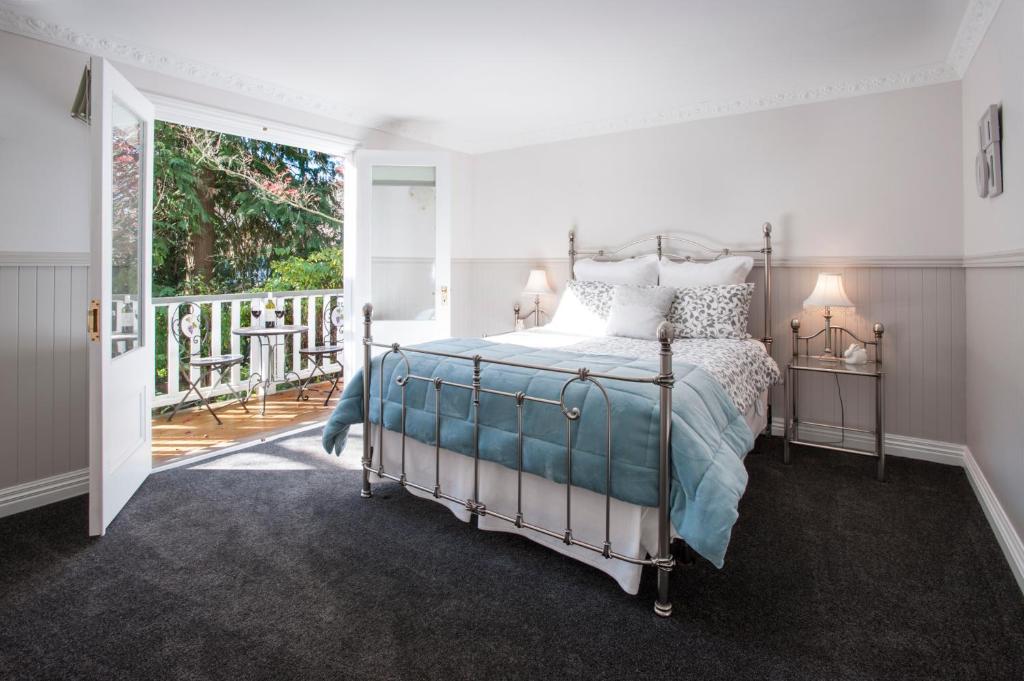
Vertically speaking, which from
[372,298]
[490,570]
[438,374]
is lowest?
[490,570]

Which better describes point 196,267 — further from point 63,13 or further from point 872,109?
point 872,109

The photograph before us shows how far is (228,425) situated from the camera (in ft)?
13.9

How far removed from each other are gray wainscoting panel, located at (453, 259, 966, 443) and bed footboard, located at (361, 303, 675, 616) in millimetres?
2069

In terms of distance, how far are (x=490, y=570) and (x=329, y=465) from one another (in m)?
1.57

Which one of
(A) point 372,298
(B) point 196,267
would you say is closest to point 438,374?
(A) point 372,298

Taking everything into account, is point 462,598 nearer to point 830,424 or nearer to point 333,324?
point 830,424

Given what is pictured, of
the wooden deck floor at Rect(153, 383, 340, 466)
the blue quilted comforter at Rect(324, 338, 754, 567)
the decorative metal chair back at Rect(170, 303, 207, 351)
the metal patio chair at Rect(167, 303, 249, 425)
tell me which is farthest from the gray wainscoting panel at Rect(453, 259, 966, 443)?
the decorative metal chair back at Rect(170, 303, 207, 351)

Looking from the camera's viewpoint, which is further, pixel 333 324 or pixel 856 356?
pixel 333 324

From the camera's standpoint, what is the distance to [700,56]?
312 cm

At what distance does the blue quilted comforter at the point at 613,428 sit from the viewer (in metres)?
1.77

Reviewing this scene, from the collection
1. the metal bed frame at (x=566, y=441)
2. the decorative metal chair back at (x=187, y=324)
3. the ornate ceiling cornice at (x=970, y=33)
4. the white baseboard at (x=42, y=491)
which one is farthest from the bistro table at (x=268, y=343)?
the ornate ceiling cornice at (x=970, y=33)

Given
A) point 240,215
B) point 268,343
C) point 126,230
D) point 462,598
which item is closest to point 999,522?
point 462,598

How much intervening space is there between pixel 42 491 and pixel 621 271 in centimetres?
368

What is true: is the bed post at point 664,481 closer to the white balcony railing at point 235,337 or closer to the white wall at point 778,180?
the white wall at point 778,180
